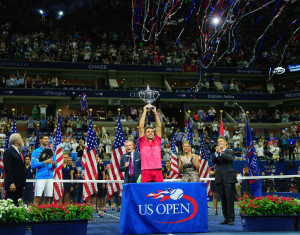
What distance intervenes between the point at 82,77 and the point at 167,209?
31.1m

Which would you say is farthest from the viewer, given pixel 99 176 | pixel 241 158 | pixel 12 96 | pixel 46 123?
pixel 12 96

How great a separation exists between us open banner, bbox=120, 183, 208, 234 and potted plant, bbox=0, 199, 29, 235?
194 cm

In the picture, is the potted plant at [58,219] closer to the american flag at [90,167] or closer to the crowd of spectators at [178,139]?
the american flag at [90,167]

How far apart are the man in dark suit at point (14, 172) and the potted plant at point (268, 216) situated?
469cm

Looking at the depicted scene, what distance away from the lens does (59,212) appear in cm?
776

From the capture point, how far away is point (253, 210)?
849cm

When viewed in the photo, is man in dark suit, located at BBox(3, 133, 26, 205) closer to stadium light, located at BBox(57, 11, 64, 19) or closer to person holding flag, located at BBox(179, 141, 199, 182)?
person holding flag, located at BBox(179, 141, 199, 182)

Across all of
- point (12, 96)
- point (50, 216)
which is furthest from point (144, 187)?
point (12, 96)

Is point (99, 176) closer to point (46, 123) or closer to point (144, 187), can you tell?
point (144, 187)

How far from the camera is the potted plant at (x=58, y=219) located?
759 cm

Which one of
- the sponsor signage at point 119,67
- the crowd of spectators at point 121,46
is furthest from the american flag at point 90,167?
the crowd of spectators at point 121,46

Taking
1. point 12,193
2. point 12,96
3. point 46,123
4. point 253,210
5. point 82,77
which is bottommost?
point 253,210

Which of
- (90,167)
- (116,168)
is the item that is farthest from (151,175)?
(116,168)

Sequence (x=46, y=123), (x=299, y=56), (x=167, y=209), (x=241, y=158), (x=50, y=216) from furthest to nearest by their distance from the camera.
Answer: (x=299, y=56) < (x=46, y=123) < (x=241, y=158) < (x=167, y=209) < (x=50, y=216)
